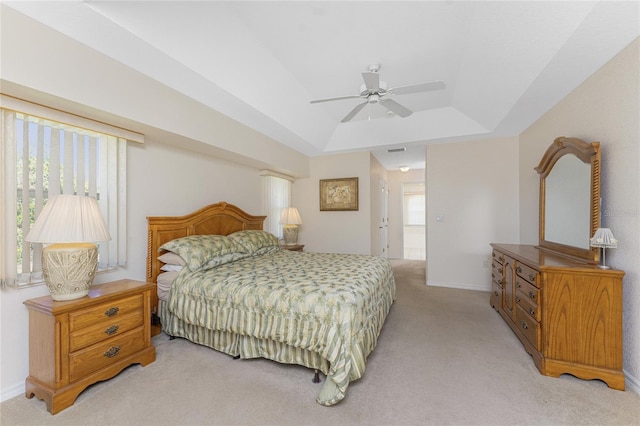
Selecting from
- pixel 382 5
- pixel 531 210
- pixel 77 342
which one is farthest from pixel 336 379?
pixel 531 210

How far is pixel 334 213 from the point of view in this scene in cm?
529

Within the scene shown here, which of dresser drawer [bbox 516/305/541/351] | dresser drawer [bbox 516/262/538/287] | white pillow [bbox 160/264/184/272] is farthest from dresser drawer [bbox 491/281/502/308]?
white pillow [bbox 160/264/184/272]

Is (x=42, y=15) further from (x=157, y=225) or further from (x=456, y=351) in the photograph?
(x=456, y=351)

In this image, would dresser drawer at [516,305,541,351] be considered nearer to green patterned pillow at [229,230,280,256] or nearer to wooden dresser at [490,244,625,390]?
wooden dresser at [490,244,625,390]

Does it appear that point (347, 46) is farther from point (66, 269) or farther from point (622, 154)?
point (66, 269)

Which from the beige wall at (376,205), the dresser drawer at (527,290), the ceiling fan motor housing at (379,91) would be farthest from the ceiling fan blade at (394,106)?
the beige wall at (376,205)

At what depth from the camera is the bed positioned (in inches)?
72.4

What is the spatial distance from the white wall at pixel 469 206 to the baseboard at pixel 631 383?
2394 millimetres

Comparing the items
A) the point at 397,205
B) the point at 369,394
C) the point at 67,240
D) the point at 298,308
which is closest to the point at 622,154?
the point at 369,394

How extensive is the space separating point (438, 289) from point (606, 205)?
2596 mm

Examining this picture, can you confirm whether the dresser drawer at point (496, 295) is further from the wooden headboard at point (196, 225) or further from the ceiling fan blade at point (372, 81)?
the wooden headboard at point (196, 225)

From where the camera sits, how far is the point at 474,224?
4.41 meters

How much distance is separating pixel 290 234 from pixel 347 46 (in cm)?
320

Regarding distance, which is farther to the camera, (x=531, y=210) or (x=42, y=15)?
(x=531, y=210)
